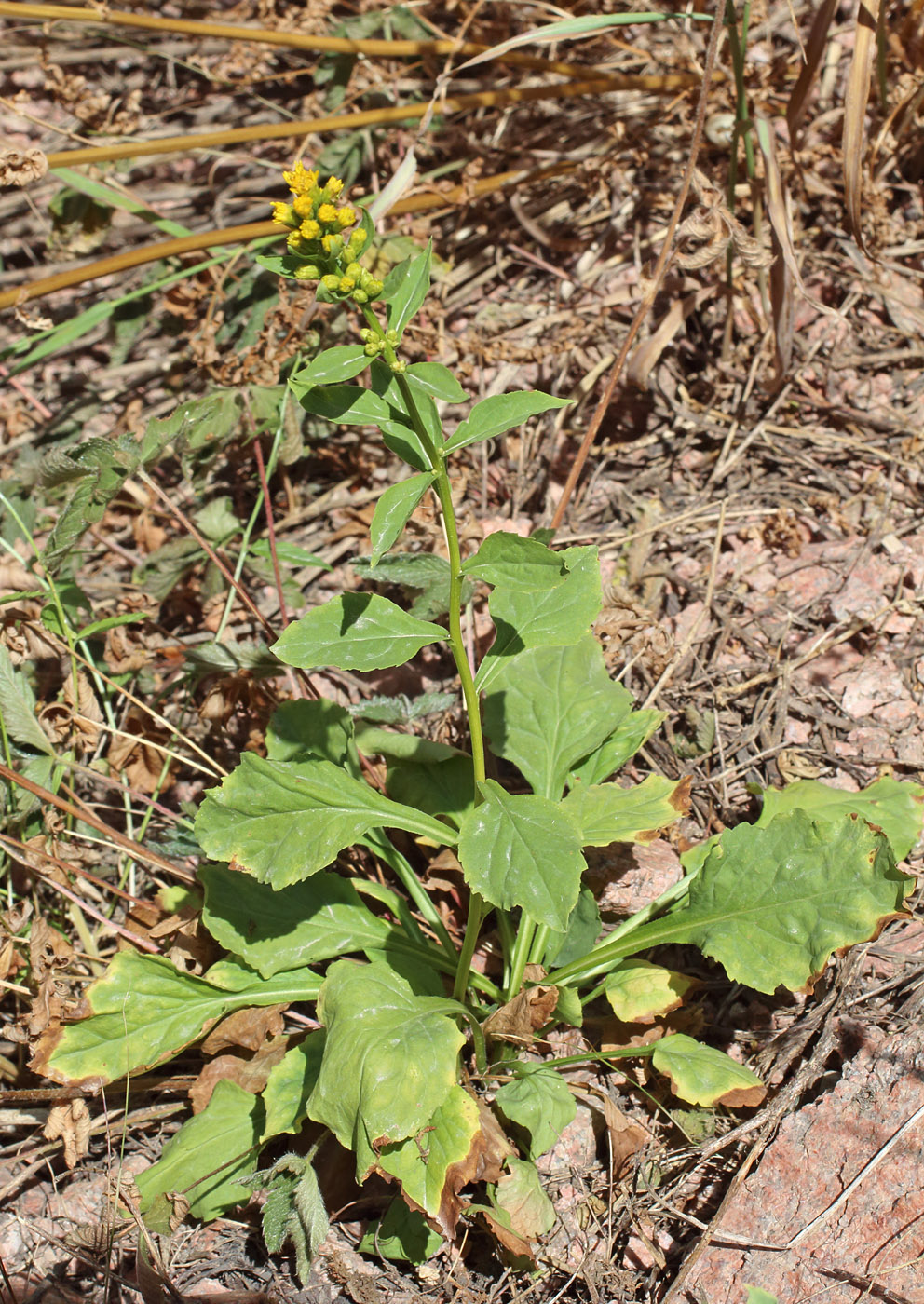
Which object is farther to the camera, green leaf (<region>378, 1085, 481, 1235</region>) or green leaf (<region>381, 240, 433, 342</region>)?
green leaf (<region>378, 1085, 481, 1235</region>)

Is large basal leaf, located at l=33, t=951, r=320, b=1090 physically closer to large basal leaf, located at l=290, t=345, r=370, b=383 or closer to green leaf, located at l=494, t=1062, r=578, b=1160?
green leaf, located at l=494, t=1062, r=578, b=1160

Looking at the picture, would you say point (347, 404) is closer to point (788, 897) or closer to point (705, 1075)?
point (788, 897)

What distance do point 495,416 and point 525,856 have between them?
842 millimetres

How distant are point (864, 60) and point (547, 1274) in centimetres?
342

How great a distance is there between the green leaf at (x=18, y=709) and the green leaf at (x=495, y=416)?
60.4 inches

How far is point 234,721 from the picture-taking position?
9.80 ft

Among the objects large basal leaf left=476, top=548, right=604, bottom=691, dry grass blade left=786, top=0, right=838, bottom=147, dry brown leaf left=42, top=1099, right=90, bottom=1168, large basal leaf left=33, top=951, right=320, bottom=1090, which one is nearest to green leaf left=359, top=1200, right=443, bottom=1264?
large basal leaf left=33, top=951, right=320, bottom=1090

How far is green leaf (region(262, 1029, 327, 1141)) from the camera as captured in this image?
2152mm

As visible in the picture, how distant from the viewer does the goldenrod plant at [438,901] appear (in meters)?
1.78

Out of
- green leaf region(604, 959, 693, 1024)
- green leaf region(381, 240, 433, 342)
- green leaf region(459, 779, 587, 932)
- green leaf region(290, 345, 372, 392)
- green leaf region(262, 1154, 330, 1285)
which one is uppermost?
green leaf region(381, 240, 433, 342)

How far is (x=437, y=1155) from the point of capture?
1955mm

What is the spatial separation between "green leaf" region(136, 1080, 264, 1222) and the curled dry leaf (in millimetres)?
2533

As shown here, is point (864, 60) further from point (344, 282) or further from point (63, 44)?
point (63, 44)

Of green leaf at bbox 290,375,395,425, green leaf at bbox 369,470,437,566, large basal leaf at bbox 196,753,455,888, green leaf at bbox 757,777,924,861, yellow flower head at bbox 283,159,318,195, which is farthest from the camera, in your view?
green leaf at bbox 757,777,924,861
